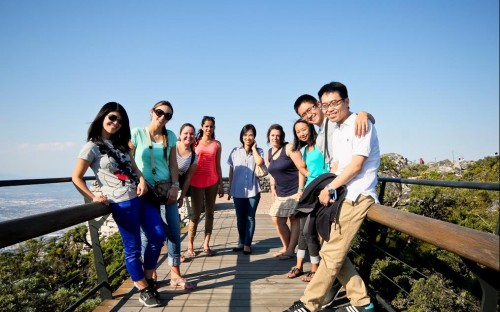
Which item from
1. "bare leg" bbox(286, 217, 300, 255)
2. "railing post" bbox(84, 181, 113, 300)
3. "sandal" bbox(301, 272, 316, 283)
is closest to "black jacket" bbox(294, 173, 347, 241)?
"sandal" bbox(301, 272, 316, 283)

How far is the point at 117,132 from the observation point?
8.03 feet

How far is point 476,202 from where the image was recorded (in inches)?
254

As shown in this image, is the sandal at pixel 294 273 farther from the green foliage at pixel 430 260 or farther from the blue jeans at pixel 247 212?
the blue jeans at pixel 247 212

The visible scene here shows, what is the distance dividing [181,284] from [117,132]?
1.48 m

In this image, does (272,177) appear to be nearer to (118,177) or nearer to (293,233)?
(293,233)

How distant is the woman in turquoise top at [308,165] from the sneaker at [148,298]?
132 cm

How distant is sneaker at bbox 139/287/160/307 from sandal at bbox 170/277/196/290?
387 millimetres

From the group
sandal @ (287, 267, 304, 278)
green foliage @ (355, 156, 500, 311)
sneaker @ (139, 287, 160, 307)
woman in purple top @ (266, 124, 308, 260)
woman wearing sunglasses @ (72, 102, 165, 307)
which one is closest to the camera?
woman wearing sunglasses @ (72, 102, 165, 307)

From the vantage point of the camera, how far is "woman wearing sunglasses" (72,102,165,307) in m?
2.26

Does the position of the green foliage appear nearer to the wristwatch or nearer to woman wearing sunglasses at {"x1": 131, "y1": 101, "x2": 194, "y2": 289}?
the wristwatch

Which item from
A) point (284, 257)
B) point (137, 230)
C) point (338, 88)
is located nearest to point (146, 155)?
point (137, 230)

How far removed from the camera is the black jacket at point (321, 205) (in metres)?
2.04

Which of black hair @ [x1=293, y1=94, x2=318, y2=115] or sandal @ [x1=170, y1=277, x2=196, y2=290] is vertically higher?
black hair @ [x1=293, y1=94, x2=318, y2=115]

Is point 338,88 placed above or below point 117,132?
above
